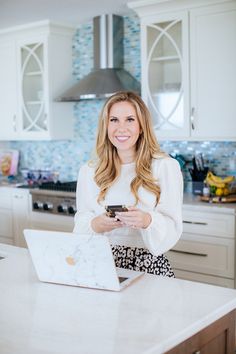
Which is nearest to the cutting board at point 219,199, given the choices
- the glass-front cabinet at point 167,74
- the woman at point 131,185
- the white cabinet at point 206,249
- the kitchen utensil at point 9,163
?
the white cabinet at point 206,249

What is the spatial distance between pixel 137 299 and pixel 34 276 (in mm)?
492

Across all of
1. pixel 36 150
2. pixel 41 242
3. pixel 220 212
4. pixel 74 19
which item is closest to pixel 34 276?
pixel 41 242

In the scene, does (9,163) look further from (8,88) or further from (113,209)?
(113,209)

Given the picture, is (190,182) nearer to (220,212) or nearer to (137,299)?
(220,212)

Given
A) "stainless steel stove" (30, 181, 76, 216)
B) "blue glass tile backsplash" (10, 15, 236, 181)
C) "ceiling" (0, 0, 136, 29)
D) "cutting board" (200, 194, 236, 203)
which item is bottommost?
"stainless steel stove" (30, 181, 76, 216)

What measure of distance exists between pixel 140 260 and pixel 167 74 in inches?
90.8

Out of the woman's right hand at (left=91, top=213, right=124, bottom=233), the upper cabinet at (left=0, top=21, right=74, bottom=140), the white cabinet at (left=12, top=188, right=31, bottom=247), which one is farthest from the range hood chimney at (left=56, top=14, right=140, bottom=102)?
the woman's right hand at (left=91, top=213, right=124, bottom=233)

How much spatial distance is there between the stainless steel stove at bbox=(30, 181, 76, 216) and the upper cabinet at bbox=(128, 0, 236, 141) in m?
0.99

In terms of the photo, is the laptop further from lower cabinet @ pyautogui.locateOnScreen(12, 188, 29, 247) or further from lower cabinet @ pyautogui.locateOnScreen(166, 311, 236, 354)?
lower cabinet @ pyautogui.locateOnScreen(12, 188, 29, 247)

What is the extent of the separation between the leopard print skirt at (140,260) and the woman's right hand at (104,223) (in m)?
0.23

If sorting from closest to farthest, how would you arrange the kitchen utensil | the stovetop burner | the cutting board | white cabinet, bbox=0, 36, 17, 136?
the cutting board, the stovetop burner, white cabinet, bbox=0, 36, 17, 136, the kitchen utensil

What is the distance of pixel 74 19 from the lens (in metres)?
5.00

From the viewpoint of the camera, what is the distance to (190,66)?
162 inches

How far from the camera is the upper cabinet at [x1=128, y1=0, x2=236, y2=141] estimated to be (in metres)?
3.94
